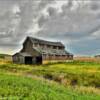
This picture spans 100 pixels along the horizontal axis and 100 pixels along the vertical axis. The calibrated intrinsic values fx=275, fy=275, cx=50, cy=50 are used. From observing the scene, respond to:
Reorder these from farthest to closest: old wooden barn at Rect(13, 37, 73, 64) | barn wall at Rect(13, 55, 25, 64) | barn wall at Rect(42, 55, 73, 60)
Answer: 1. barn wall at Rect(42, 55, 73, 60)
2. barn wall at Rect(13, 55, 25, 64)
3. old wooden barn at Rect(13, 37, 73, 64)

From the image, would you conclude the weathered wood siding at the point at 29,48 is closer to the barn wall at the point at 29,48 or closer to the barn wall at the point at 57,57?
the barn wall at the point at 29,48

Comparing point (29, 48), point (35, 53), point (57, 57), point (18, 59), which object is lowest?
point (18, 59)

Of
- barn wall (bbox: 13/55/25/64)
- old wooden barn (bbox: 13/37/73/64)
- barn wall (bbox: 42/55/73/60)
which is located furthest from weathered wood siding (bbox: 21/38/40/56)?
barn wall (bbox: 13/55/25/64)

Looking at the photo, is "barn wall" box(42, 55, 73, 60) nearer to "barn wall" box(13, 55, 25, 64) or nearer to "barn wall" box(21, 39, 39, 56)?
"barn wall" box(21, 39, 39, 56)

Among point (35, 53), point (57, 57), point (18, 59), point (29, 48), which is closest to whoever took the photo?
point (35, 53)

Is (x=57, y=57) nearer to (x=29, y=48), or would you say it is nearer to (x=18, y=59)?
(x=29, y=48)

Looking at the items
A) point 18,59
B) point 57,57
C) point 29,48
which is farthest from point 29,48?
point 57,57

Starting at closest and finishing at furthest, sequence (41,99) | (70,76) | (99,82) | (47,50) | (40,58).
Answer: (41,99), (99,82), (70,76), (40,58), (47,50)

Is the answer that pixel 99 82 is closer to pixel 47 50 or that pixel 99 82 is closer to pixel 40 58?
pixel 40 58

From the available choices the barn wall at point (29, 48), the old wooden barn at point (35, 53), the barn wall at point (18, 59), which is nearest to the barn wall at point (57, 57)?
the old wooden barn at point (35, 53)

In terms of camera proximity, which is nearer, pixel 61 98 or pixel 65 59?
pixel 61 98

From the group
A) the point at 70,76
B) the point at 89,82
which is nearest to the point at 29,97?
the point at 89,82

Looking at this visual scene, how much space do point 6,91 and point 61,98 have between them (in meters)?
4.38

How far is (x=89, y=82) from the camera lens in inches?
Result: 1588
